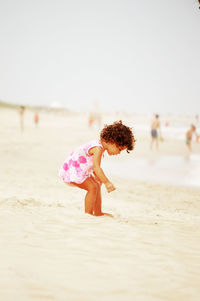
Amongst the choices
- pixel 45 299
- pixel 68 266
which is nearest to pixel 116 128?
→ pixel 68 266

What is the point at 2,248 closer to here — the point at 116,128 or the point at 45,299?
the point at 45,299

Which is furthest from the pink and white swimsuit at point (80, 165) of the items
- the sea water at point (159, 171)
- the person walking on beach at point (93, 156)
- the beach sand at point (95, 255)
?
the sea water at point (159, 171)

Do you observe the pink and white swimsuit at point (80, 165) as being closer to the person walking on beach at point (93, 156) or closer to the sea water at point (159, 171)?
the person walking on beach at point (93, 156)

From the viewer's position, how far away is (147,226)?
421 centimetres

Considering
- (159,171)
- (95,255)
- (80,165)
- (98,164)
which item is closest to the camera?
(95,255)

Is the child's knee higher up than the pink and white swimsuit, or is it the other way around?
the pink and white swimsuit

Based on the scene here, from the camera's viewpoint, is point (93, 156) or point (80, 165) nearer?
point (93, 156)

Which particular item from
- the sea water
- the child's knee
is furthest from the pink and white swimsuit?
the sea water

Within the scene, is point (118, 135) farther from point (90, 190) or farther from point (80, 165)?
point (90, 190)

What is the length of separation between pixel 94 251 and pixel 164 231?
132 cm

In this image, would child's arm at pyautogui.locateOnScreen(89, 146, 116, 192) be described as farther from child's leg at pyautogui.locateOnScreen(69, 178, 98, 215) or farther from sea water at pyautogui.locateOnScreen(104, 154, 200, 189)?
sea water at pyautogui.locateOnScreen(104, 154, 200, 189)

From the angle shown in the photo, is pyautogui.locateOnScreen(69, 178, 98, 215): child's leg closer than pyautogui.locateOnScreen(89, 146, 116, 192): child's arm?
No

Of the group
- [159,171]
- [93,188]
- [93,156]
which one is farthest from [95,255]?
[159,171]

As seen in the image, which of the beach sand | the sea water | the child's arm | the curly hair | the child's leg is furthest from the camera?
the sea water
